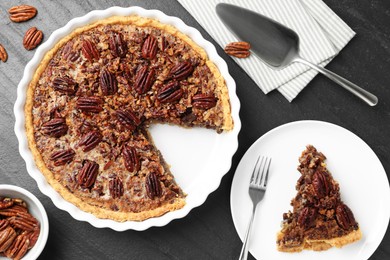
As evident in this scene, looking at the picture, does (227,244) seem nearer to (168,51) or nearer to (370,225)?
(370,225)

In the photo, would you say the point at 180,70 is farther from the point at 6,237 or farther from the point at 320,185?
the point at 6,237

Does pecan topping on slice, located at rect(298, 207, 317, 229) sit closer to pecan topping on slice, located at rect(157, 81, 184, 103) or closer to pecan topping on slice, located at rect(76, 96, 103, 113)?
pecan topping on slice, located at rect(157, 81, 184, 103)

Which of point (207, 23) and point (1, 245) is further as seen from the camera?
point (207, 23)


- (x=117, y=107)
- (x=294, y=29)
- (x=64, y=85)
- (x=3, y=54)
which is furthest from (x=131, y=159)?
(x=294, y=29)

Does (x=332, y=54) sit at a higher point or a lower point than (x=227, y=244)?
higher

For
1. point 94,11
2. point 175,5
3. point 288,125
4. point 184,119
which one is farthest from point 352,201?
point 94,11

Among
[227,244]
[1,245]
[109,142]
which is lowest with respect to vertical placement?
[1,245]
